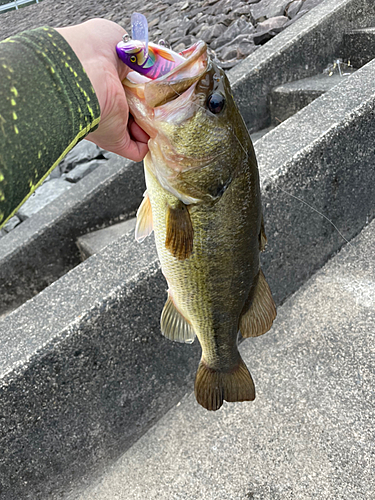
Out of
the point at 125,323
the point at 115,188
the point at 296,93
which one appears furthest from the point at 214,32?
the point at 125,323

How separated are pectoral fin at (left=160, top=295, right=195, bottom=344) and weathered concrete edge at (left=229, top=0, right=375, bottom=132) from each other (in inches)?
120

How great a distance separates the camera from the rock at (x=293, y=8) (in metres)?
5.18

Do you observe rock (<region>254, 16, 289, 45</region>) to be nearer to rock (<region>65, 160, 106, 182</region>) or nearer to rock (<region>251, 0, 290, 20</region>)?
rock (<region>251, 0, 290, 20</region>)

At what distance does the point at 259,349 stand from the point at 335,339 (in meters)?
0.50

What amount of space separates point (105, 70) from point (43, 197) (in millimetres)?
4305

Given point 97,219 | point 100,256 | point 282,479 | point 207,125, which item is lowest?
point 282,479

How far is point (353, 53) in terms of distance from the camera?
4508 mm

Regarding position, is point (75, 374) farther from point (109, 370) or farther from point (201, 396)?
point (201, 396)

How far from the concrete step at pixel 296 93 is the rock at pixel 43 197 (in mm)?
2709

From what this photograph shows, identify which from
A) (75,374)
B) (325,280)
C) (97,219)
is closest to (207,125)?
(75,374)

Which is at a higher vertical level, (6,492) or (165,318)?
(165,318)

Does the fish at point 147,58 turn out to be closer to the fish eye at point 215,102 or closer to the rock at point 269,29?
the fish eye at point 215,102

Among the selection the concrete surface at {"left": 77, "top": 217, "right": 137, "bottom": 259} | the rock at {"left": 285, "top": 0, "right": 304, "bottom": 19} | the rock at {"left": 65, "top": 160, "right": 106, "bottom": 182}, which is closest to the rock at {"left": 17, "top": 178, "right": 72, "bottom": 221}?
the rock at {"left": 65, "top": 160, "right": 106, "bottom": 182}

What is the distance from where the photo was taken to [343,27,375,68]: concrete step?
431cm
